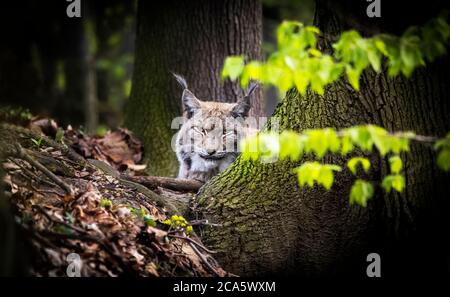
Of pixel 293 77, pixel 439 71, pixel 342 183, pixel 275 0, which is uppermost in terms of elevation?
pixel 275 0

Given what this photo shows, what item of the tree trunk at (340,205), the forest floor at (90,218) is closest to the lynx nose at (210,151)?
the forest floor at (90,218)

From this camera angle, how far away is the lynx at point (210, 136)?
578 centimetres

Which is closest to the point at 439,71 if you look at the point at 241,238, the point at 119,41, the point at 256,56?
the point at 241,238

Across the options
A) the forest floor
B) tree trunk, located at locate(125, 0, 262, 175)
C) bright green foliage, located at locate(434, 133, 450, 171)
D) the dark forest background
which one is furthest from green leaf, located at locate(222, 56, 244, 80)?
the dark forest background

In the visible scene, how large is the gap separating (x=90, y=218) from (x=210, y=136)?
7.57ft

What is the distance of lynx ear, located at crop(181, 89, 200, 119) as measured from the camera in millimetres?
5926

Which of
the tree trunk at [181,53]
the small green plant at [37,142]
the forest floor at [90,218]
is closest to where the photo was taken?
the forest floor at [90,218]

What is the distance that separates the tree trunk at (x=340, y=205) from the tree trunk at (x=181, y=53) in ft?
7.96

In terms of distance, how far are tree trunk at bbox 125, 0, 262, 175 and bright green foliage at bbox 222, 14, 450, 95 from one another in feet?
13.0

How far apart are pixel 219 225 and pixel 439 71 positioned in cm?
219

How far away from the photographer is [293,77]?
8.95 ft

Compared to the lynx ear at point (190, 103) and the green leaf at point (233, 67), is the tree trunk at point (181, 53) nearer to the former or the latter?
the lynx ear at point (190, 103)

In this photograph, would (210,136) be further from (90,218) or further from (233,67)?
(233,67)

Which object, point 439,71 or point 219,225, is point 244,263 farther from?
point 439,71
